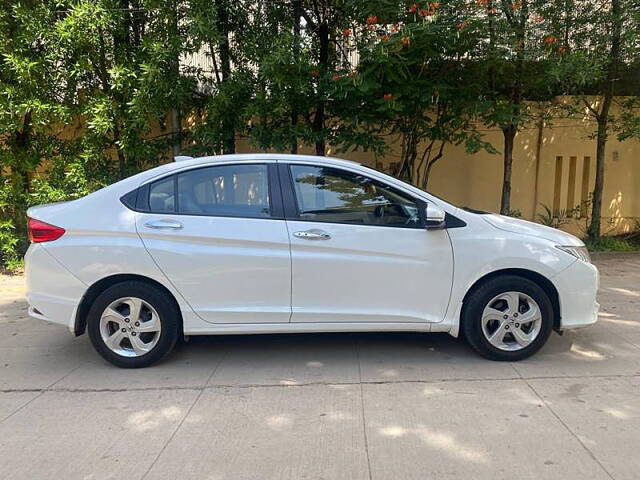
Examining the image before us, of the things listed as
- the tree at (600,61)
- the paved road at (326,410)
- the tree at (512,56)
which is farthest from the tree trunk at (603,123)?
the paved road at (326,410)

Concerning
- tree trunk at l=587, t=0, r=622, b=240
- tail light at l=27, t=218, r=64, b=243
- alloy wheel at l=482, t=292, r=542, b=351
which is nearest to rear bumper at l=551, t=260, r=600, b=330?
alloy wheel at l=482, t=292, r=542, b=351

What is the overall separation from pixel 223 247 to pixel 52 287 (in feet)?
4.69

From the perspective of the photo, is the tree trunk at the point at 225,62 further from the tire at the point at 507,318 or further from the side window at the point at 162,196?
A: the tire at the point at 507,318

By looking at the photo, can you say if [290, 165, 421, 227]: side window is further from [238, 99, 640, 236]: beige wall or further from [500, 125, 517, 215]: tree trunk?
[238, 99, 640, 236]: beige wall

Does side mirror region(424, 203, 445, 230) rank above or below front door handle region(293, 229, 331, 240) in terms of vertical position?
above

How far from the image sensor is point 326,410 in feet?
11.9

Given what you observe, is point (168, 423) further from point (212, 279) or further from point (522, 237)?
point (522, 237)

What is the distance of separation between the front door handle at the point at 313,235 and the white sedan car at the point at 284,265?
0.01m

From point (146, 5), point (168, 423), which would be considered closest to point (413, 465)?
point (168, 423)

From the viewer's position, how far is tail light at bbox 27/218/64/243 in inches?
165

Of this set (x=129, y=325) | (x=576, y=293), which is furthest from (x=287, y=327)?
(x=576, y=293)

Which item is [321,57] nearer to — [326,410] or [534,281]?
[534,281]

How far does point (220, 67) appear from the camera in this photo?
8453mm

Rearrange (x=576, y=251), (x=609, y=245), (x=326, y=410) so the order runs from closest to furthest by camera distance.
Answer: (x=326, y=410) → (x=576, y=251) → (x=609, y=245)
